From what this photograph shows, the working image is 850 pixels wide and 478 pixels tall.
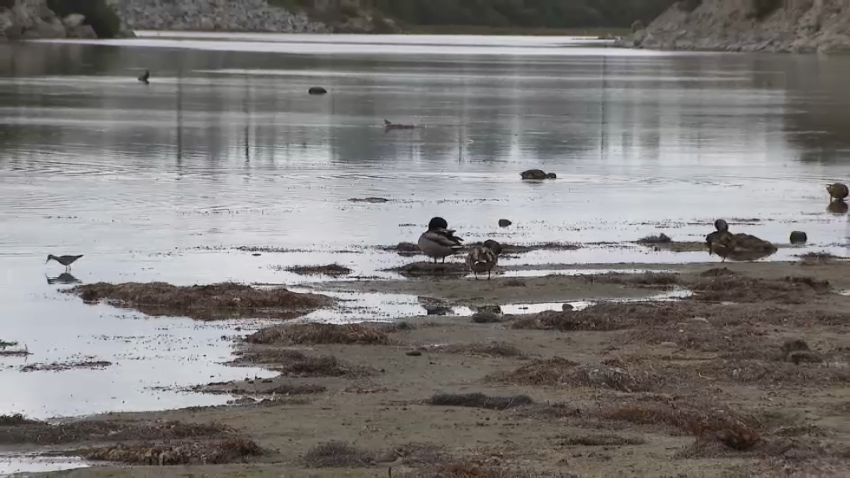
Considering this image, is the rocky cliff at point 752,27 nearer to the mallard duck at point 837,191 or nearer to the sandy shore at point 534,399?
the mallard duck at point 837,191

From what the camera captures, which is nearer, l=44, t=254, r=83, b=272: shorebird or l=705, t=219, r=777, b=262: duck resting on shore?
l=44, t=254, r=83, b=272: shorebird

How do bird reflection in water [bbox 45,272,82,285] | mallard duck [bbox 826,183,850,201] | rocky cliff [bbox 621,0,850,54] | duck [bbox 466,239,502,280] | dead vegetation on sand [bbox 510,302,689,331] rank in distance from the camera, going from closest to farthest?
dead vegetation on sand [bbox 510,302,689,331], duck [bbox 466,239,502,280], bird reflection in water [bbox 45,272,82,285], mallard duck [bbox 826,183,850,201], rocky cliff [bbox 621,0,850,54]

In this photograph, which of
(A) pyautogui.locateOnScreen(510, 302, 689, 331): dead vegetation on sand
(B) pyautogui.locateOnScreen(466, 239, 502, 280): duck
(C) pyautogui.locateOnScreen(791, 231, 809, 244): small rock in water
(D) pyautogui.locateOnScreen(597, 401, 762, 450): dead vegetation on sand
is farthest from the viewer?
(C) pyautogui.locateOnScreen(791, 231, 809, 244): small rock in water

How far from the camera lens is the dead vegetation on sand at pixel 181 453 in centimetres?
828

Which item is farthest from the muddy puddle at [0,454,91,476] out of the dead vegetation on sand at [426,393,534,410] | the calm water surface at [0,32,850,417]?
the dead vegetation on sand at [426,393,534,410]

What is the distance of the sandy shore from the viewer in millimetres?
8172

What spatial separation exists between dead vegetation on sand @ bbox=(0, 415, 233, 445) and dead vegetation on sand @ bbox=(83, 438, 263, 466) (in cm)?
32

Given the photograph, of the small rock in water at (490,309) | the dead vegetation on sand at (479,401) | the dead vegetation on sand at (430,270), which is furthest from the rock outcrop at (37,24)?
the dead vegetation on sand at (479,401)

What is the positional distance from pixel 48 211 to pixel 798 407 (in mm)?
13481

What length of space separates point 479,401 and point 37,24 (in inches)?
4784

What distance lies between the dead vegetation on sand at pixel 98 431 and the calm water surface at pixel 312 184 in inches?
28.5

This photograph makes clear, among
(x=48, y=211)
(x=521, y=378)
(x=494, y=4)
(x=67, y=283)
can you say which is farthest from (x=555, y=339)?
(x=494, y=4)

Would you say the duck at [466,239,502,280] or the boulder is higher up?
the boulder

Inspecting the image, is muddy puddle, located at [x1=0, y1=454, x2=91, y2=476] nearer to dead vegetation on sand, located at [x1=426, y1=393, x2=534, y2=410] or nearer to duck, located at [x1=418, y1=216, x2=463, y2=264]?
dead vegetation on sand, located at [x1=426, y1=393, x2=534, y2=410]
